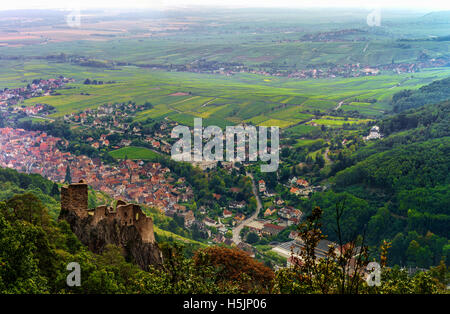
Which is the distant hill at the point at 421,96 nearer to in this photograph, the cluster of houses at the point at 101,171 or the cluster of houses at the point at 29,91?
the cluster of houses at the point at 101,171

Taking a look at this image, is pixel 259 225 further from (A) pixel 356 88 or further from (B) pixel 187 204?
(A) pixel 356 88

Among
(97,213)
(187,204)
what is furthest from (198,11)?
(97,213)

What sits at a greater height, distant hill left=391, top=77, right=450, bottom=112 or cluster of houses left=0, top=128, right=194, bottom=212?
distant hill left=391, top=77, right=450, bottom=112

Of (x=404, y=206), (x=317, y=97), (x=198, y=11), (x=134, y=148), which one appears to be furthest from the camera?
(x=198, y=11)

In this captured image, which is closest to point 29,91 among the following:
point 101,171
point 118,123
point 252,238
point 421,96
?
point 118,123

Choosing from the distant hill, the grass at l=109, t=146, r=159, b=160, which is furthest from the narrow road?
the distant hill

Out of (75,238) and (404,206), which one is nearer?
(75,238)

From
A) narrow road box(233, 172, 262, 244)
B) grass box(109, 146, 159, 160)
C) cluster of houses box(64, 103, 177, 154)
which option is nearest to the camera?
narrow road box(233, 172, 262, 244)

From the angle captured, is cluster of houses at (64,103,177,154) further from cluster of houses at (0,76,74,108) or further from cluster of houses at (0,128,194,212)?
cluster of houses at (0,76,74,108)
